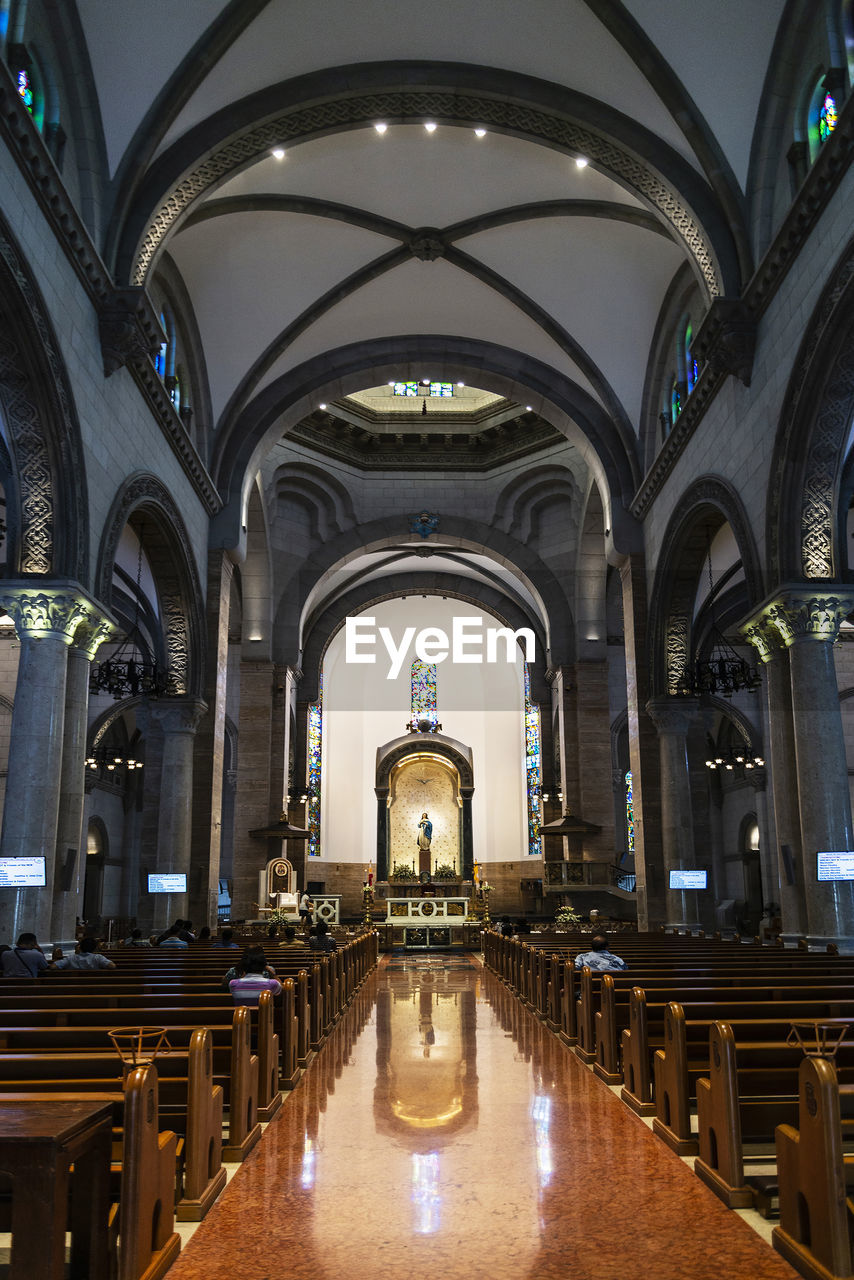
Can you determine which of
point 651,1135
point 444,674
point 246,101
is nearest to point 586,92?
point 246,101

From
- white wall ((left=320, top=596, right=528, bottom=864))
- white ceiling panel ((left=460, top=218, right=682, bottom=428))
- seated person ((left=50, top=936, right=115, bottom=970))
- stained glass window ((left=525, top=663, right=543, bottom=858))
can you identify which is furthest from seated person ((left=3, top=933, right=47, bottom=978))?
white wall ((left=320, top=596, right=528, bottom=864))

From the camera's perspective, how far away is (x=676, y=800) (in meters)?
18.8

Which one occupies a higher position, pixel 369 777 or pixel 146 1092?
pixel 369 777

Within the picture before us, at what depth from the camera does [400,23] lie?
46.5 feet

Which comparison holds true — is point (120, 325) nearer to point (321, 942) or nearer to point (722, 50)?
point (722, 50)

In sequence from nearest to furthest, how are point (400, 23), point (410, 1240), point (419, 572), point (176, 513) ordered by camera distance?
point (410, 1240), point (400, 23), point (176, 513), point (419, 572)

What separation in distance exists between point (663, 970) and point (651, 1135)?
3646mm

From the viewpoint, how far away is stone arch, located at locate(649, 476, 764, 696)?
17.0 metres

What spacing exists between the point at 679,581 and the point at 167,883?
10950 mm

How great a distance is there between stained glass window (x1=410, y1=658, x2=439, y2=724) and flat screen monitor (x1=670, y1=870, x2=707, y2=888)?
2303cm

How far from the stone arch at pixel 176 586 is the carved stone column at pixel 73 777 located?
377 centimetres

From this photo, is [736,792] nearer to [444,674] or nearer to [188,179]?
[444,674]

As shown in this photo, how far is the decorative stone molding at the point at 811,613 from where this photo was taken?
12758 millimetres

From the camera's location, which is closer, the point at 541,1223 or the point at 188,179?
the point at 541,1223
